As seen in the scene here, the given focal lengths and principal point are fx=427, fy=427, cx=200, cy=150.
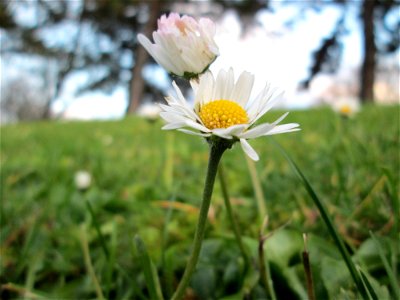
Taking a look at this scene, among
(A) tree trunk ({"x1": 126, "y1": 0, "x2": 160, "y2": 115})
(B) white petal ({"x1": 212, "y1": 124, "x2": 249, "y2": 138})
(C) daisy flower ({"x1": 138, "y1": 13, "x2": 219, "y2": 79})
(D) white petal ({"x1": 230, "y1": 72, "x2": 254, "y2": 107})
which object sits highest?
(A) tree trunk ({"x1": 126, "y1": 0, "x2": 160, "y2": 115})

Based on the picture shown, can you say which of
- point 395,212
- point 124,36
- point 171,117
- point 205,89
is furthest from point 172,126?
point 124,36

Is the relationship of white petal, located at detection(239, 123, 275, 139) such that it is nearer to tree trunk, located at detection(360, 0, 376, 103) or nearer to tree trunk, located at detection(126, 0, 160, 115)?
tree trunk, located at detection(360, 0, 376, 103)

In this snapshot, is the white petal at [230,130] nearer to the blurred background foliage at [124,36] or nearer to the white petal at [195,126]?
the white petal at [195,126]

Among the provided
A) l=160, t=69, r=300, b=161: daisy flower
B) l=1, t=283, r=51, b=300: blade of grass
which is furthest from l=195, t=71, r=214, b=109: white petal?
l=1, t=283, r=51, b=300: blade of grass

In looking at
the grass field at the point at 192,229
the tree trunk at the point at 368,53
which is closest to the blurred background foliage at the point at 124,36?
the tree trunk at the point at 368,53

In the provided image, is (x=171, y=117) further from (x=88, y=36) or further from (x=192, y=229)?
(x=88, y=36)
